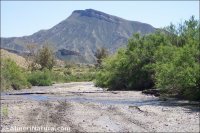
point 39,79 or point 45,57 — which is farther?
point 45,57

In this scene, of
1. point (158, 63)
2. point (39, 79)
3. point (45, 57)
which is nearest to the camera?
point (158, 63)

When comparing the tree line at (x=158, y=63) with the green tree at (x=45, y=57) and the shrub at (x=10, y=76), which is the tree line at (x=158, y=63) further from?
the green tree at (x=45, y=57)

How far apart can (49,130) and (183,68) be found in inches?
1069

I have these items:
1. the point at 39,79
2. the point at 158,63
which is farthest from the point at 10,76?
the point at 158,63

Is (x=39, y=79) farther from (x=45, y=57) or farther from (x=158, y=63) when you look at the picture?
(x=158, y=63)

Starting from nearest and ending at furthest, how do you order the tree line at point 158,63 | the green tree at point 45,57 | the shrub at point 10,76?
the tree line at point 158,63
the shrub at point 10,76
the green tree at point 45,57

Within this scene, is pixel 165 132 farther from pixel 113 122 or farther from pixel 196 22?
pixel 196 22

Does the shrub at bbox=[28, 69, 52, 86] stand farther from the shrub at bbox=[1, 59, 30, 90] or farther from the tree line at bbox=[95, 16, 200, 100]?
the tree line at bbox=[95, 16, 200, 100]

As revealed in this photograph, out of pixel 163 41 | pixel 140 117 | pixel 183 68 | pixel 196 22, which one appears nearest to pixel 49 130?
pixel 140 117

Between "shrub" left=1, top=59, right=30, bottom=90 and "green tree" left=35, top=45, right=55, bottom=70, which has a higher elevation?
"green tree" left=35, top=45, right=55, bottom=70

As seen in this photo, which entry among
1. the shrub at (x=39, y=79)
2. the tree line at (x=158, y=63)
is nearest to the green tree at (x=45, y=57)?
the shrub at (x=39, y=79)

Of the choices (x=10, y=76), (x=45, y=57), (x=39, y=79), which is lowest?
(x=39, y=79)

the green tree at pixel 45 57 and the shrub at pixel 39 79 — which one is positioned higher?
the green tree at pixel 45 57

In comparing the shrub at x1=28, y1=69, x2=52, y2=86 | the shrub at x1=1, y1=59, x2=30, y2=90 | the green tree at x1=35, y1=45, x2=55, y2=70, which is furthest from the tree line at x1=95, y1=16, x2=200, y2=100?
the green tree at x1=35, y1=45, x2=55, y2=70
